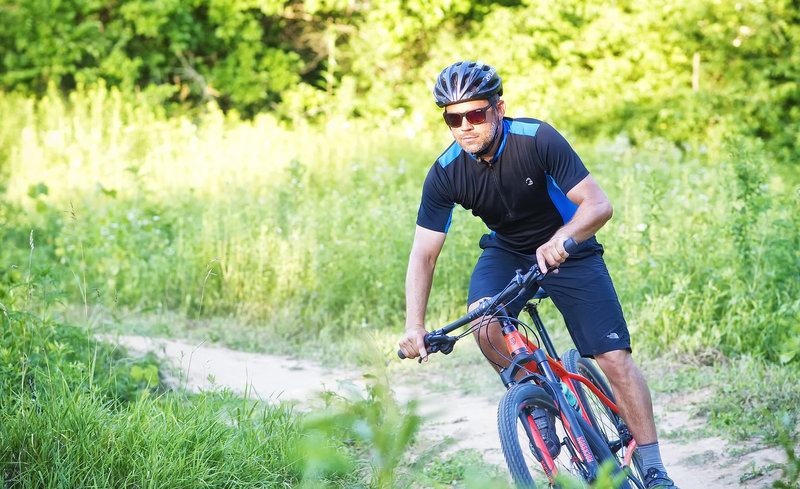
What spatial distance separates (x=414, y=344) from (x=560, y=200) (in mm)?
1156

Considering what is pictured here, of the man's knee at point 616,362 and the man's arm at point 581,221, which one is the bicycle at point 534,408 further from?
the man's knee at point 616,362

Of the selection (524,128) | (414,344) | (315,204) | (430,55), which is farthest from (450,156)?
(430,55)

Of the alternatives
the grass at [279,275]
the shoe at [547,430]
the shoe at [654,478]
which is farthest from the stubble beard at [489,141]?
the shoe at [654,478]

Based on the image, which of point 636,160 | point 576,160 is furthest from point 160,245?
point 636,160

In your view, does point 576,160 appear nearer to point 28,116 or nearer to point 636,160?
point 636,160

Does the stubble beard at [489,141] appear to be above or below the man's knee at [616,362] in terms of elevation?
above

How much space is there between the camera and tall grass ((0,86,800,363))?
20.8 ft

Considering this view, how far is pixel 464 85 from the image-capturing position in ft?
11.7

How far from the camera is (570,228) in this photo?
3359mm

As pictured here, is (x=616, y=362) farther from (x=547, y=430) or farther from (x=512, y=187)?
(x=512, y=187)

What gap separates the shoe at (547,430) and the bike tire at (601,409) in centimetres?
58

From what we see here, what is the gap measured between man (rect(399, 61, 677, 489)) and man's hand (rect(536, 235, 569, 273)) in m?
0.26

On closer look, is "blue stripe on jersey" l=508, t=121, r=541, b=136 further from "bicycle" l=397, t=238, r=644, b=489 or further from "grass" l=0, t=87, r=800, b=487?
"grass" l=0, t=87, r=800, b=487

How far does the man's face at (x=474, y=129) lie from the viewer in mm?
3625
